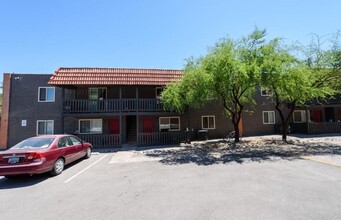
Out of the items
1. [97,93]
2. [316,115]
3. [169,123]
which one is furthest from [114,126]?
[316,115]

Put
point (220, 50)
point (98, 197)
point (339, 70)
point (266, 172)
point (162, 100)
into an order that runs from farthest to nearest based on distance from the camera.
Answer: point (162, 100), point (339, 70), point (220, 50), point (266, 172), point (98, 197)

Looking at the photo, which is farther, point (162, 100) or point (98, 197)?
point (162, 100)

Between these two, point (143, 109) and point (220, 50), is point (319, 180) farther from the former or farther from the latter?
point (143, 109)

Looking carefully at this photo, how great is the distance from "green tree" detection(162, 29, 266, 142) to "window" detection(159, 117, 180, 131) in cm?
447

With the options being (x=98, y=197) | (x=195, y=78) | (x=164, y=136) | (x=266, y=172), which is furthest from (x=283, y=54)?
(x=98, y=197)

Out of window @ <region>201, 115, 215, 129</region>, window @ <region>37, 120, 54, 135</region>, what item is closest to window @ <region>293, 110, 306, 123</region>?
window @ <region>201, 115, 215, 129</region>

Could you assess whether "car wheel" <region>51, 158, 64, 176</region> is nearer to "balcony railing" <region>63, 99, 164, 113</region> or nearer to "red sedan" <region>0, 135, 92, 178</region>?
"red sedan" <region>0, 135, 92, 178</region>

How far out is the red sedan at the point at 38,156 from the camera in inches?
279

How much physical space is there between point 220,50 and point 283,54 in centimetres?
387

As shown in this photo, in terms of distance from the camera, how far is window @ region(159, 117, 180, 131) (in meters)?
18.5

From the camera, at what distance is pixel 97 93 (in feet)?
59.4

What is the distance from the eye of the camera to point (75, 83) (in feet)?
50.0

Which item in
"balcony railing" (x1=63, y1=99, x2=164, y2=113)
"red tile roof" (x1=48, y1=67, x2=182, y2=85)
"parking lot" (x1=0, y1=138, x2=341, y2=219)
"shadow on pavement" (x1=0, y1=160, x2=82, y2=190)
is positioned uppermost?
"red tile roof" (x1=48, y1=67, x2=182, y2=85)

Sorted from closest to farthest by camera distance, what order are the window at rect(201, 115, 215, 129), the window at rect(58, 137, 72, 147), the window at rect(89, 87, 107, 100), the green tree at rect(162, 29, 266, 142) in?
1. the window at rect(58, 137, 72, 147)
2. the green tree at rect(162, 29, 266, 142)
3. the window at rect(89, 87, 107, 100)
4. the window at rect(201, 115, 215, 129)
